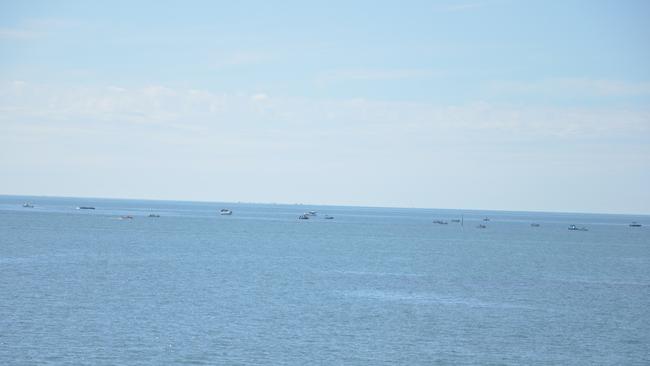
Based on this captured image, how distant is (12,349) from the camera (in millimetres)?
49375

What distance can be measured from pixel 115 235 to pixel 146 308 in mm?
105255

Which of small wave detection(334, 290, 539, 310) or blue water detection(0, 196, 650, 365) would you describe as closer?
blue water detection(0, 196, 650, 365)

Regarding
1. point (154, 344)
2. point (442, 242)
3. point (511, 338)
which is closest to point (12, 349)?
point (154, 344)

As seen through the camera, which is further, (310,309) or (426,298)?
(426,298)

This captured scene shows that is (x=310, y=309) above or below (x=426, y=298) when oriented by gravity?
below

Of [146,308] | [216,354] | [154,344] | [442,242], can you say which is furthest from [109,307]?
[442,242]

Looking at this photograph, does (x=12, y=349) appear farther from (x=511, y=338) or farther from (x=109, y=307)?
(x=511, y=338)

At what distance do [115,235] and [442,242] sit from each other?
70782 millimetres

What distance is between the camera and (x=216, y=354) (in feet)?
165

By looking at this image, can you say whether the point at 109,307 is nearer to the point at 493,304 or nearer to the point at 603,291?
the point at 493,304

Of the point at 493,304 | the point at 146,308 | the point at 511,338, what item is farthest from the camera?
the point at 493,304

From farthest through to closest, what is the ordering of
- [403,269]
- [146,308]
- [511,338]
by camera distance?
[403,269] → [146,308] → [511,338]

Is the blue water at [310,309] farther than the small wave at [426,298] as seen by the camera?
No

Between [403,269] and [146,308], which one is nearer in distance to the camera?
[146,308]
